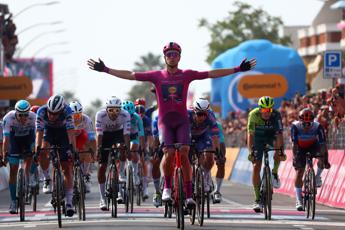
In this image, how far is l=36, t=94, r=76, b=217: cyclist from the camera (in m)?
20.2

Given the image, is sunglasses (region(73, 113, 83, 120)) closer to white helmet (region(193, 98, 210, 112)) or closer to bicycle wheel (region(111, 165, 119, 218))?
bicycle wheel (region(111, 165, 119, 218))

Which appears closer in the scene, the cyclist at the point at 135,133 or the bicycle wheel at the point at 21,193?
the bicycle wheel at the point at 21,193

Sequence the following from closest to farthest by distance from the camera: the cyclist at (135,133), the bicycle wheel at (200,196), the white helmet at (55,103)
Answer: the bicycle wheel at (200,196) < the white helmet at (55,103) < the cyclist at (135,133)

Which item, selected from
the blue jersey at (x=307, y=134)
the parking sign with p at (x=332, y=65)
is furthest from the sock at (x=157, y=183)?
the parking sign with p at (x=332, y=65)

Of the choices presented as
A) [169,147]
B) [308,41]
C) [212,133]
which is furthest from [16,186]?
[308,41]

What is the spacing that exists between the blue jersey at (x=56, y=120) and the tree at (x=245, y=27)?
93.1 m

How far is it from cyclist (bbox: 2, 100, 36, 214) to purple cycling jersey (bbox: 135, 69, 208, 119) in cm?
389

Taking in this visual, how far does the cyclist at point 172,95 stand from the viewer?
18250 millimetres

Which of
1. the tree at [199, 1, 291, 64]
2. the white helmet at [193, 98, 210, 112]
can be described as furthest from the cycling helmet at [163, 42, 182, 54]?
the tree at [199, 1, 291, 64]

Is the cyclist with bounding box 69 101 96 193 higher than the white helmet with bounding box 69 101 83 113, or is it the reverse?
the white helmet with bounding box 69 101 83 113

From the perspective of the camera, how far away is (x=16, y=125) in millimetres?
22234

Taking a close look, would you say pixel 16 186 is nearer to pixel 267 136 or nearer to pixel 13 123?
pixel 13 123

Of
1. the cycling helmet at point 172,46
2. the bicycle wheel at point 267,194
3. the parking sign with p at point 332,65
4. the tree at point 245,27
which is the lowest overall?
the bicycle wheel at point 267,194

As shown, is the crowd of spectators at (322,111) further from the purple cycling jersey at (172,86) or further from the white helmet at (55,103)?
the purple cycling jersey at (172,86)
